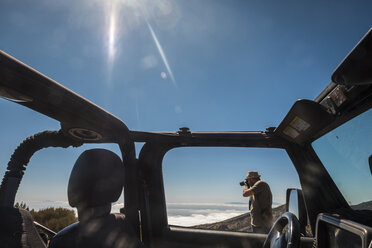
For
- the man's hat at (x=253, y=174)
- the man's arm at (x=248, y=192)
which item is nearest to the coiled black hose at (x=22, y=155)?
the man's arm at (x=248, y=192)

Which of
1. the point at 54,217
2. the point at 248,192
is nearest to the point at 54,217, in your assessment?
the point at 54,217

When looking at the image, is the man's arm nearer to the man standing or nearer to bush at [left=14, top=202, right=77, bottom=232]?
the man standing

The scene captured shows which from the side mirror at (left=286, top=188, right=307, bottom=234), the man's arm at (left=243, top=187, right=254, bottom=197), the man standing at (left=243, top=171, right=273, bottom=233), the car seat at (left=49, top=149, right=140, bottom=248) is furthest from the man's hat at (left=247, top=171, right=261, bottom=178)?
the car seat at (left=49, top=149, right=140, bottom=248)

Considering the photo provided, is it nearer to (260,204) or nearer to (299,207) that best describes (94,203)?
(299,207)

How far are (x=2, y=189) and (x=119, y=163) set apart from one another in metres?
0.59

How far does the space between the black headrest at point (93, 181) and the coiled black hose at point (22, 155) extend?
0.33 m

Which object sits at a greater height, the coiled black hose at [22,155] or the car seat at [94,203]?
the coiled black hose at [22,155]

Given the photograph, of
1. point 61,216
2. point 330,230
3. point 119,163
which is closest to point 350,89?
point 330,230

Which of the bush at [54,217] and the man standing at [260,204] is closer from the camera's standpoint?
the man standing at [260,204]

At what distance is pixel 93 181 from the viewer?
124 cm

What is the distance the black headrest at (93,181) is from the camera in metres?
1.23

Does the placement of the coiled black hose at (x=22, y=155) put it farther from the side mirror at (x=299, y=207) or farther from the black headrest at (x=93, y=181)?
the side mirror at (x=299, y=207)

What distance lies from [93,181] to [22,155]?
509 mm

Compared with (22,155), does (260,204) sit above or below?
below
